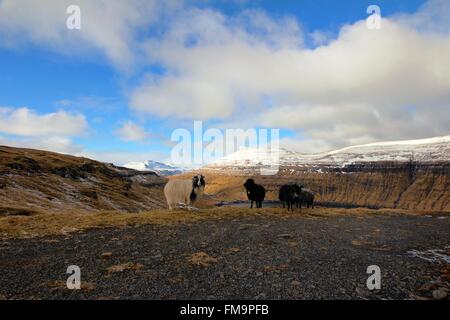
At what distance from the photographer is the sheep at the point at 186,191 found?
26.5 metres

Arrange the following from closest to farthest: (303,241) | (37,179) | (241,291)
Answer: (241,291), (303,241), (37,179)

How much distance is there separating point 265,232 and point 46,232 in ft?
39.2

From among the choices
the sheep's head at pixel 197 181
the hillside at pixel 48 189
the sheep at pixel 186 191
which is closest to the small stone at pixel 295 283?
the sheep at pixel 186 191

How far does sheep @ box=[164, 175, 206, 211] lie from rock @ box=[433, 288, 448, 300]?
18.6 meters

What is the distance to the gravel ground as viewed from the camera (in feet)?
32.6

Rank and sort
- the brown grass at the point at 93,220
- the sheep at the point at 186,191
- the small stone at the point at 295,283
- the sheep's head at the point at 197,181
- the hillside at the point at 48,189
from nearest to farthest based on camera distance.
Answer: the small stone at the point at 295,283
the brown grass at the point at 93,220
the sheep's head at the point at 197,181
the sheep at the point at 186,191
the hillside at the point at 48,189

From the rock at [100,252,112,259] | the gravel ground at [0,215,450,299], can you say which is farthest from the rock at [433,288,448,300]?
the rock at [100,252,112,259]

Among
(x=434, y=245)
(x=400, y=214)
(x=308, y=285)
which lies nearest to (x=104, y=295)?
(x=308, y=285)

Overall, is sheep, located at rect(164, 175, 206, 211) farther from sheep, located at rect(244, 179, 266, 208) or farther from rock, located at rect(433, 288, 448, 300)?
rock, located at rect(433, 288, 448, 300)

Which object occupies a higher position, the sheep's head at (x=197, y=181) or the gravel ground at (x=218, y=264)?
the sheep's head at (x=197, y=181)

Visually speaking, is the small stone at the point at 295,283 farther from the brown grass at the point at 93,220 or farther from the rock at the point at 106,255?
the brown grass at the point at 93,220

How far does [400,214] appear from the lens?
33938 millimetres

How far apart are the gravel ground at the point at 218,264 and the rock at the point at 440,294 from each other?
0.07m
